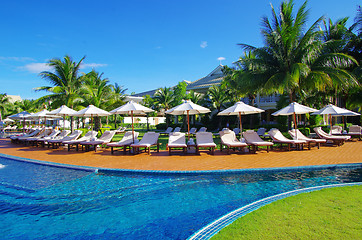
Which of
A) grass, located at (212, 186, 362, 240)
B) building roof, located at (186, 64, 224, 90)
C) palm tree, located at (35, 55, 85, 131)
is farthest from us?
building roof, located at (186, 64, 224, 90)

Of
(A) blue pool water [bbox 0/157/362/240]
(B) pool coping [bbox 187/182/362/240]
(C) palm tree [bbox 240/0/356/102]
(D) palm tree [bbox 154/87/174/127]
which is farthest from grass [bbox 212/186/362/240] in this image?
(D) palm tree [bbox 154/87/174/127]

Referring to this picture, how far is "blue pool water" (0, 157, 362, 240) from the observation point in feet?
12.0

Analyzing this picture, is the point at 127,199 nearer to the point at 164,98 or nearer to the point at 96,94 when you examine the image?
the point at 96,94

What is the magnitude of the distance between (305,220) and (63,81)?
21789 mm

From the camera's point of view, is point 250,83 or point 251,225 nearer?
point 251,225

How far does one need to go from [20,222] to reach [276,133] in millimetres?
10922

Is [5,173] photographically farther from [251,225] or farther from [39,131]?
[39,131]

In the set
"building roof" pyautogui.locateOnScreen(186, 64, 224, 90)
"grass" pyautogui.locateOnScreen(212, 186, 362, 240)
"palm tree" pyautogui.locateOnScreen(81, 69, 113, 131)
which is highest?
"building roof" pyautogui.locateOnScreen(186, 64, 224, 90)

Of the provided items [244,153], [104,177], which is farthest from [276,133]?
[104,177]

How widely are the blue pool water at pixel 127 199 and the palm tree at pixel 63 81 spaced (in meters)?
13.7

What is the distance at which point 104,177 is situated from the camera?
21.6 feet

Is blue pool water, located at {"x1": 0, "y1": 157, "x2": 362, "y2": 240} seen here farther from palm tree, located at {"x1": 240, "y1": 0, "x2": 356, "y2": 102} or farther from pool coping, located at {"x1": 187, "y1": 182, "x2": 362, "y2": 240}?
palm tree, located at {"x1": 240, "y1": 0, "x2": 356, "y2": 102}

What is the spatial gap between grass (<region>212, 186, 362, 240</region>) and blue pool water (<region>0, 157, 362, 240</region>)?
2.65ft

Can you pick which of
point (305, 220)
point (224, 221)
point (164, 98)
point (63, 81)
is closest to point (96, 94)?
point (63, 81)
